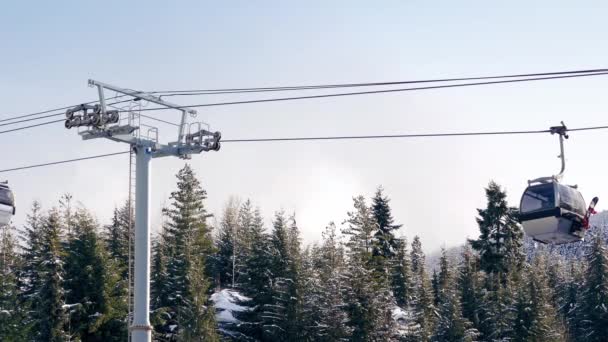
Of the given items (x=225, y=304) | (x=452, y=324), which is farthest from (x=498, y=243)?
(x=225, y=304)

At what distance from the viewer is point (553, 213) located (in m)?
28.4

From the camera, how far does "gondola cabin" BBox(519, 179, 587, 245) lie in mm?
28547

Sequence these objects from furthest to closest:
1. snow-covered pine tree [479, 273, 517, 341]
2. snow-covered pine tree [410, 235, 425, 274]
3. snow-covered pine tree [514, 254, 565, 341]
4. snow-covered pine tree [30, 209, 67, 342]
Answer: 1. snow-covered pine tree [410, 235, 425, 274]
2. snow-covered pine tree [479, 273, 517, 341]
3. snow-covered pine tree [514, 254, 565, 341]
4. snow-covered pine tree [30, 209, 67, 342]

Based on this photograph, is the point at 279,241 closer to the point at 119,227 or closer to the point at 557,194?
the point at 119,227

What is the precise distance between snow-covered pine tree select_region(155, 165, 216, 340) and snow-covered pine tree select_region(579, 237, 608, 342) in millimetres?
36387

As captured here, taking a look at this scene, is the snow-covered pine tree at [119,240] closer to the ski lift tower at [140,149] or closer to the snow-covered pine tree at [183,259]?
the snow-covered pine tree at [183,259]

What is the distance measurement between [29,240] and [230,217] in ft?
177

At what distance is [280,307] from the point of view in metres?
69.6

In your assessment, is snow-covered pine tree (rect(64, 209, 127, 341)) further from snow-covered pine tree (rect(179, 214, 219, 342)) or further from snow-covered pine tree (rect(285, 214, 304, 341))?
snow-covered pine tree (rect(285, 214, 304, 341))

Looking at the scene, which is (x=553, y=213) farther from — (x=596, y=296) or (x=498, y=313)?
(x=596, y=296)

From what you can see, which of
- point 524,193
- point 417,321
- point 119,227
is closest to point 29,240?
point 119,227

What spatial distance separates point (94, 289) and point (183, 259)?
9.40m

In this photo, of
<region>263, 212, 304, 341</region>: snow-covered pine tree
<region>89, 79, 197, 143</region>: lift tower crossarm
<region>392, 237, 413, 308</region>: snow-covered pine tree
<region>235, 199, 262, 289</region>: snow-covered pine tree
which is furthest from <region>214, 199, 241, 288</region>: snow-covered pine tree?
<region>89, 79, 197, 143</region>: lift tower crossarm

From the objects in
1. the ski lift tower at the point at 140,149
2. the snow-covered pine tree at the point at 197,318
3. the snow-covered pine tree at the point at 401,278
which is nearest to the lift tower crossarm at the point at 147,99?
the ski lift tower at the point at 140,149
